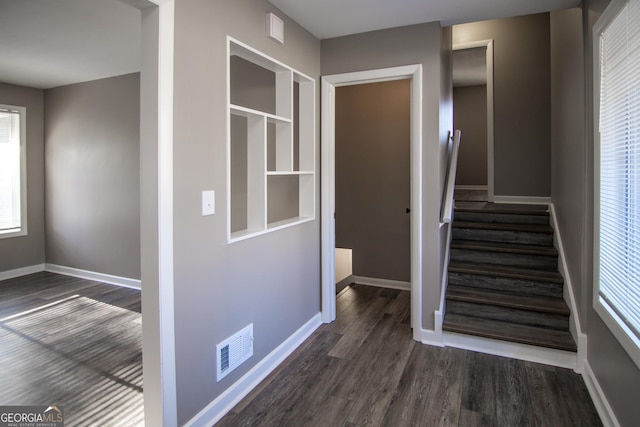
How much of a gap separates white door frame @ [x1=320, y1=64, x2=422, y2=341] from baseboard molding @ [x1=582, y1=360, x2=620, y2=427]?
1.09m

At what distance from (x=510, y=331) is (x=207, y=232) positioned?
7.55 ft

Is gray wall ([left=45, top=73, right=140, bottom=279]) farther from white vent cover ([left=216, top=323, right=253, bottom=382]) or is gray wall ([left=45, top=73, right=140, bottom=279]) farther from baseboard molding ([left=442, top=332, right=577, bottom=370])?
baseboard molding ([left=442, top=332, right=577, bottom=370])

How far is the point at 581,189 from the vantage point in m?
2.53

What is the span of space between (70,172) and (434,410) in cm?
499

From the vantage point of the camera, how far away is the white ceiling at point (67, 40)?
2.64 metres

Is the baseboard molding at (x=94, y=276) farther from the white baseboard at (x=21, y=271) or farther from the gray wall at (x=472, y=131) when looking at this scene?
the gray wall at (x=472, y=131)

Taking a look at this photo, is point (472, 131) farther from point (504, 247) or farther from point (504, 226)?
point (504, 247)

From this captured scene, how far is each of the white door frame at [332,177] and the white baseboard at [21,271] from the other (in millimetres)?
4271

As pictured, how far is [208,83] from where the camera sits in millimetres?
1927

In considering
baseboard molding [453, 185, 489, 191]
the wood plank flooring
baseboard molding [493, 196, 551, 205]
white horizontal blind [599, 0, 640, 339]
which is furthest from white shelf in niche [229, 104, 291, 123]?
baseboard molding [453, 185, 489, 191]

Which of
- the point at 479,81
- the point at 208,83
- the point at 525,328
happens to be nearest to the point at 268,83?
the point at 208,83

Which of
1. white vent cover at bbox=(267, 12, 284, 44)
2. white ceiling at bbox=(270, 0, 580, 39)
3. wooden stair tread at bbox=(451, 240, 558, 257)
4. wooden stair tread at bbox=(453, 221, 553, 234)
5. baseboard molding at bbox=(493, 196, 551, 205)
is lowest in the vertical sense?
wooden stair tread at bbox=(451, 240, 558, 257)

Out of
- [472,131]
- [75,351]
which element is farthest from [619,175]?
[472,131]

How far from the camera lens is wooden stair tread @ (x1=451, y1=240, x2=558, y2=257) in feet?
10.8
